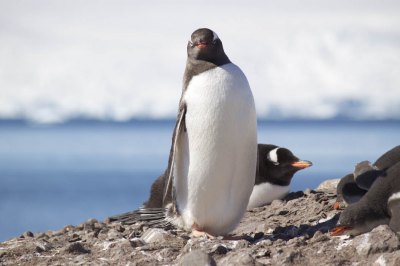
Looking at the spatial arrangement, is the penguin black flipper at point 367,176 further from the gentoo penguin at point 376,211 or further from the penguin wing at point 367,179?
the gentoo penguin at point 376,211

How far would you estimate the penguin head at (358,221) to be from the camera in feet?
17.1

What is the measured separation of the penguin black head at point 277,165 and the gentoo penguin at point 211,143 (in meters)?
2.12

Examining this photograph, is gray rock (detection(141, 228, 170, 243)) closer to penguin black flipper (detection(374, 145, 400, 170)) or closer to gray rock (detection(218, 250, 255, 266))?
gray rock (detection(218, 250, 255, 266))

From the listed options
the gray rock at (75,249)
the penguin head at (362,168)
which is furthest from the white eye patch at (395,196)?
the gray rock at (75,249)

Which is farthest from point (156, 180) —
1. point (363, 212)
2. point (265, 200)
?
point (363, 212)

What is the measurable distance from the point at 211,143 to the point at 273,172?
8.43 feet

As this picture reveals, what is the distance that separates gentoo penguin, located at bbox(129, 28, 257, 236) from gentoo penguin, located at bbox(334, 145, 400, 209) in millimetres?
749

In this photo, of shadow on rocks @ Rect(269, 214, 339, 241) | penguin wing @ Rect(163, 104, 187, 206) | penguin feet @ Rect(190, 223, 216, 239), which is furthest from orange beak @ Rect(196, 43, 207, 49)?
shadow on rocks @ Rect(269, 214, 339, 241)

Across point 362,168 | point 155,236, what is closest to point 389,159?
point 362,168

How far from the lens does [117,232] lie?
6.10 m

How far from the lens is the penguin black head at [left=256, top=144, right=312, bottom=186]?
830 cm

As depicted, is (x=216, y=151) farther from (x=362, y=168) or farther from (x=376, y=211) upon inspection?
(x=362, y=168)

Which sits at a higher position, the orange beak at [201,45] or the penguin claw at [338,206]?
the orange beak at [201,45]

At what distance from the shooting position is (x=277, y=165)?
842cm
